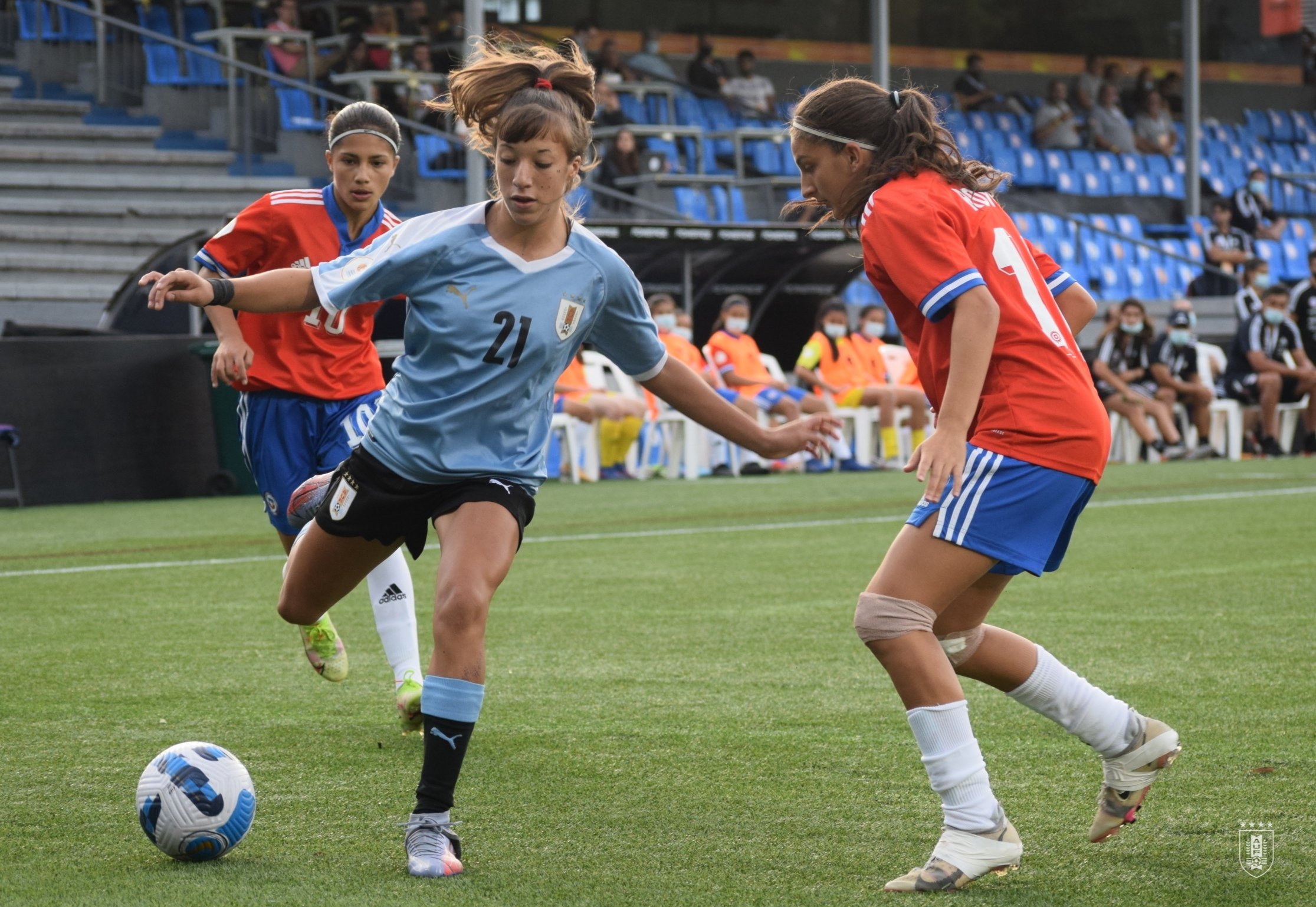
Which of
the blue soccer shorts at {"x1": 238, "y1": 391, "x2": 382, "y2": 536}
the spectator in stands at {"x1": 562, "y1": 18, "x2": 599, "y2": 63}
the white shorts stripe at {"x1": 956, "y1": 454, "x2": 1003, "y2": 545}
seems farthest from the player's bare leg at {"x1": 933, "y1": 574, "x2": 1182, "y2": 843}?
the spectator in stands at {"x1": 562, "y1": 18, "x2": 599, "y2": 63}

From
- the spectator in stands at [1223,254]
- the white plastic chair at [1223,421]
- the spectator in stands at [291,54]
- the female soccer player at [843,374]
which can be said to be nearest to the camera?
the female soccer player at [843,374]

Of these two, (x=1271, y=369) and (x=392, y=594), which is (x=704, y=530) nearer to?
(x=392, y=594)

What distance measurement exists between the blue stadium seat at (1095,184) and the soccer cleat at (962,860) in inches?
1030

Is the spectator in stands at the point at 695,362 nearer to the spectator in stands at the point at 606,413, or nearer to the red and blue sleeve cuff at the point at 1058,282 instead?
the spectator in stands at the point at 606,413

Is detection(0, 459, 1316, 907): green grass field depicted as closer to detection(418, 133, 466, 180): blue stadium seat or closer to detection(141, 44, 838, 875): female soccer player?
detection(141, 44, 838, 875): female soccer player

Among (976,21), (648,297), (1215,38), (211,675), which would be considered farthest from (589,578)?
(1215,38)

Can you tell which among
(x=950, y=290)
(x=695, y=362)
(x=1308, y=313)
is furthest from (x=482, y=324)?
(x=1308, y=313)

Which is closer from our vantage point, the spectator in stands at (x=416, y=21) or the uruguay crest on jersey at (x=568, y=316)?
the uruguay crest on jersey at (x=568, y=316)

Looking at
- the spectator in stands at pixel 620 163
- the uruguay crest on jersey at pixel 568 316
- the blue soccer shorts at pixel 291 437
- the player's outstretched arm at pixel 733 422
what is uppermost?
the spectator in stands at pixel 620 163

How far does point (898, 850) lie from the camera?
3.61 meters

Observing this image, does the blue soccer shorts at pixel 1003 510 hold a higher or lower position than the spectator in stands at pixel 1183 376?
higher

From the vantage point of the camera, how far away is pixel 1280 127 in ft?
114

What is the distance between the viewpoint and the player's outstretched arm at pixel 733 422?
388cm

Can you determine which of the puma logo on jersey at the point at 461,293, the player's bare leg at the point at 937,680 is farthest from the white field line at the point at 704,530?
the player's bare leg at the point at 937,680
